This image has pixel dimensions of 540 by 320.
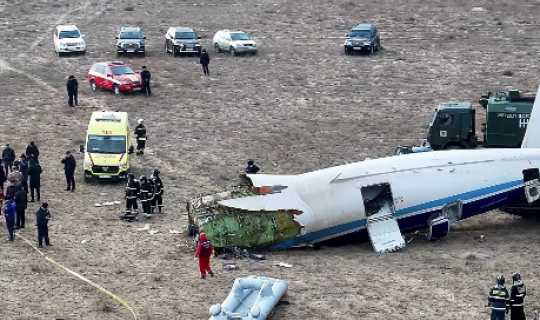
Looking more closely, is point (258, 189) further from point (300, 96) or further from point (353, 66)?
point (353, 66)

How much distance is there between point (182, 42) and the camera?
58.7 metres

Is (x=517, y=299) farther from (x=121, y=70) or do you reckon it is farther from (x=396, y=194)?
(x=121, y=70)

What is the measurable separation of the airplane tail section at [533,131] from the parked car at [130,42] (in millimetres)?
27320

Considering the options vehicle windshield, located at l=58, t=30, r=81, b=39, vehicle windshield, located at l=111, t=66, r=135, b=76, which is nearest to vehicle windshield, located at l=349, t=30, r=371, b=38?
vehicle windshield, located at l=111, t=66, r=135, b=76

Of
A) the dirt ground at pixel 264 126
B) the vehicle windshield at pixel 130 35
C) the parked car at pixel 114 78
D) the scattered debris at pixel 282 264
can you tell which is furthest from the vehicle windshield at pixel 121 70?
the scattered debris at pixel 282 264

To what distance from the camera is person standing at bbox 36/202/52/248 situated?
31.4 meters

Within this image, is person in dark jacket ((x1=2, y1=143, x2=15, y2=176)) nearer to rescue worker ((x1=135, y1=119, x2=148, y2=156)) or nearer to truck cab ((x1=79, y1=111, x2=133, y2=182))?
truck cab ((x1=79, y1=111, x2=133, y2=182))

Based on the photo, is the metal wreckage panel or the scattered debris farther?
the metal wreckage panel

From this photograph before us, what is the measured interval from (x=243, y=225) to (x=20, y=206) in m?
7.15

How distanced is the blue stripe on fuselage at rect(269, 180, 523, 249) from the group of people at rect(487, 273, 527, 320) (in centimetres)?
772

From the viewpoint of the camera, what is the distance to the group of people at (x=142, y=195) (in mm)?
35188

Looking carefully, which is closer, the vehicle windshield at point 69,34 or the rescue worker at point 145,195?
the rescue worker at point 145,195

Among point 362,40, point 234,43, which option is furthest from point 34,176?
point 362,40

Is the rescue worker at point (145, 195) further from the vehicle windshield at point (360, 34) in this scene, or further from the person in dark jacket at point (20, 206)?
the vehicle windshield at point (360, 34)
